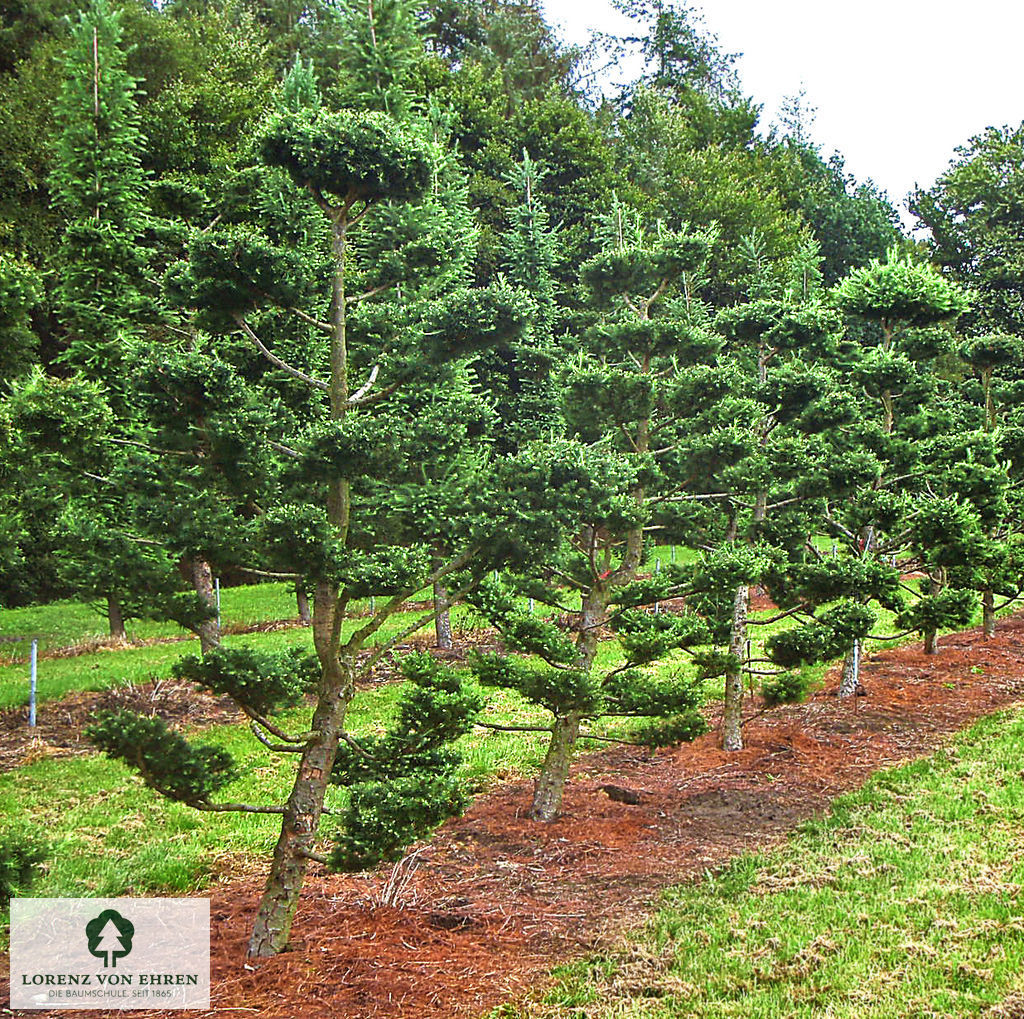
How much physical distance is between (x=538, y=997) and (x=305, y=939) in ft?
5.52

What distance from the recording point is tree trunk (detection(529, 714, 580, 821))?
8734 mm

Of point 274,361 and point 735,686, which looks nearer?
point 274,361

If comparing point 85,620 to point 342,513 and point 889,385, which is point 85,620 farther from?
point 342,513

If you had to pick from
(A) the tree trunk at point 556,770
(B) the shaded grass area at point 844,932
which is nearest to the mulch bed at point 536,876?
(A) the tree trunk at point 556,770

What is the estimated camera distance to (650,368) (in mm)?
10594

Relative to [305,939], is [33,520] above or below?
above

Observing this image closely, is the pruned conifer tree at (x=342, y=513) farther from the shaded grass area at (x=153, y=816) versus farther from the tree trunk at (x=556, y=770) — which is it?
the tree trunk at (x=556, y=770)

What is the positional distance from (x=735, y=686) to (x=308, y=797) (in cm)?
622

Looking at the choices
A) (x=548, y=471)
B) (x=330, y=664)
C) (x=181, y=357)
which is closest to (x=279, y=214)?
(x=181, y=357)

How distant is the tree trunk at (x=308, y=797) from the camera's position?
6.04m

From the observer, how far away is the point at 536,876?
7.56m

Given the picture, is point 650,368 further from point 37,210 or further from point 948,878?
point 37,210

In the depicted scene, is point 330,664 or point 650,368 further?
point 650,368

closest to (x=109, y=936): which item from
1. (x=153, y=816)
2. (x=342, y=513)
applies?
(x=342, y=513)
